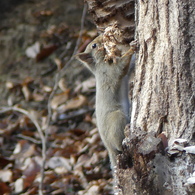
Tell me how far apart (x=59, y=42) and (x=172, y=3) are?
513 cm

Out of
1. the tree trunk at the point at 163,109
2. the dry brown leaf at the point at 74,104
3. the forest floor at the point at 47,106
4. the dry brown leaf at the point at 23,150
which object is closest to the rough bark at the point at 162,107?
the tree trunk at the point at 163,109

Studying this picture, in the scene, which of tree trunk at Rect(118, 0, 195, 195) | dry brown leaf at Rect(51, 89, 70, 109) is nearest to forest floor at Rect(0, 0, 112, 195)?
dry brown leaf at Rect(51, 89, 70, 109)

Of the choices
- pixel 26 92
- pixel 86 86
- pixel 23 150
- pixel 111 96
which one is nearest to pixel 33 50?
pixel 26 92

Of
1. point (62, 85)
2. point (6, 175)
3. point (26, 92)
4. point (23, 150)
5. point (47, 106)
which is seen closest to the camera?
point (6, 175)

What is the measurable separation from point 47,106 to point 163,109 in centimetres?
432

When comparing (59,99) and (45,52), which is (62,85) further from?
(45,52)

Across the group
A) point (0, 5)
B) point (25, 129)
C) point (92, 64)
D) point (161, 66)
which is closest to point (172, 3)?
point (161, 66)

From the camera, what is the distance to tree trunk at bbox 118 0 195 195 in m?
2.39

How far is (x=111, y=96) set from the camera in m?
3.88

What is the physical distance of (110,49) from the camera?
366 centimetres

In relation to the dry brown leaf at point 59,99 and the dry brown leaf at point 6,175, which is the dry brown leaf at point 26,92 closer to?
the dry brown leaf at point 59,99

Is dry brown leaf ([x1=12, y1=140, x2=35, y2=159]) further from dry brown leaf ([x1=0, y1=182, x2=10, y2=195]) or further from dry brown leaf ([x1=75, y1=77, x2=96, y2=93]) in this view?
dry brown leaf ([x1=75, y1=77, x2=96, y2=93])

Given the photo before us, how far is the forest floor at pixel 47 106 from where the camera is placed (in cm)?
505

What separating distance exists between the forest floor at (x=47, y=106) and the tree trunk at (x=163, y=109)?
212cm
